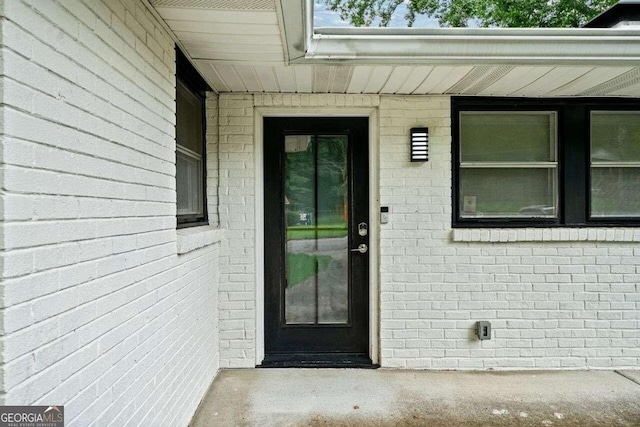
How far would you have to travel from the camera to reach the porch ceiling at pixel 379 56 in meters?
1.93

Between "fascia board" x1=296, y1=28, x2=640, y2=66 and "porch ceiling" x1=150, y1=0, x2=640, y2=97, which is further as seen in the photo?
"fascia board" x1=296, y1=28, x2=640, y2=66

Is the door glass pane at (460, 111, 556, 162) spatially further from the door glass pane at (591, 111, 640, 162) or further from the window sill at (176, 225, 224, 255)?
the window sill at (176, 225, 224, 255)

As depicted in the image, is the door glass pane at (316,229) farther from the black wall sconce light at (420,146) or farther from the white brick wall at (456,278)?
the black wall sconce light at (420,146)

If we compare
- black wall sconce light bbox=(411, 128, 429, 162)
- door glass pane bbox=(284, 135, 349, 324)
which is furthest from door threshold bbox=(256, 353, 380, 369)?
black wall sconce light bbox=(411, 128, 429, 162)

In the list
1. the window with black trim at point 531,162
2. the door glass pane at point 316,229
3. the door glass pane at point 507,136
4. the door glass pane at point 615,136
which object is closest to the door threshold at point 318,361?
the door glass pane at point 316,229

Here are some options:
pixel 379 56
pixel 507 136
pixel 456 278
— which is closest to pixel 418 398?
pixel 456 278

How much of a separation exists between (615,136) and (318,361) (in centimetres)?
310

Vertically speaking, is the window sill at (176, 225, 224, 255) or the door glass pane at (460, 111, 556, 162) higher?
→ the door glass pane at (460, 111, 556, 162)

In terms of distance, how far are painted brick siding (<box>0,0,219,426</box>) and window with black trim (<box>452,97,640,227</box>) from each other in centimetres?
230

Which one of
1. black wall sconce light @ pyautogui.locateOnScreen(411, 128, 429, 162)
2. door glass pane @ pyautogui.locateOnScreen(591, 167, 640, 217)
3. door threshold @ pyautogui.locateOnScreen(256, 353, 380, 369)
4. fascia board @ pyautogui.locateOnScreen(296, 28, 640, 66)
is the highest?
fascia board @ pyautogui.locateOnScreen(296, 28, 640, 66)

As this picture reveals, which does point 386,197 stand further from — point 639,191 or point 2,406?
point 2,406

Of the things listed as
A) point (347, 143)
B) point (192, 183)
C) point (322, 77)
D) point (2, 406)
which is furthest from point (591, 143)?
point (2, 406)

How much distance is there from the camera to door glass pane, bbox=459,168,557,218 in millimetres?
3182

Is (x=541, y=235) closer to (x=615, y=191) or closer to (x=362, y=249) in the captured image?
(x=615, y=191)
